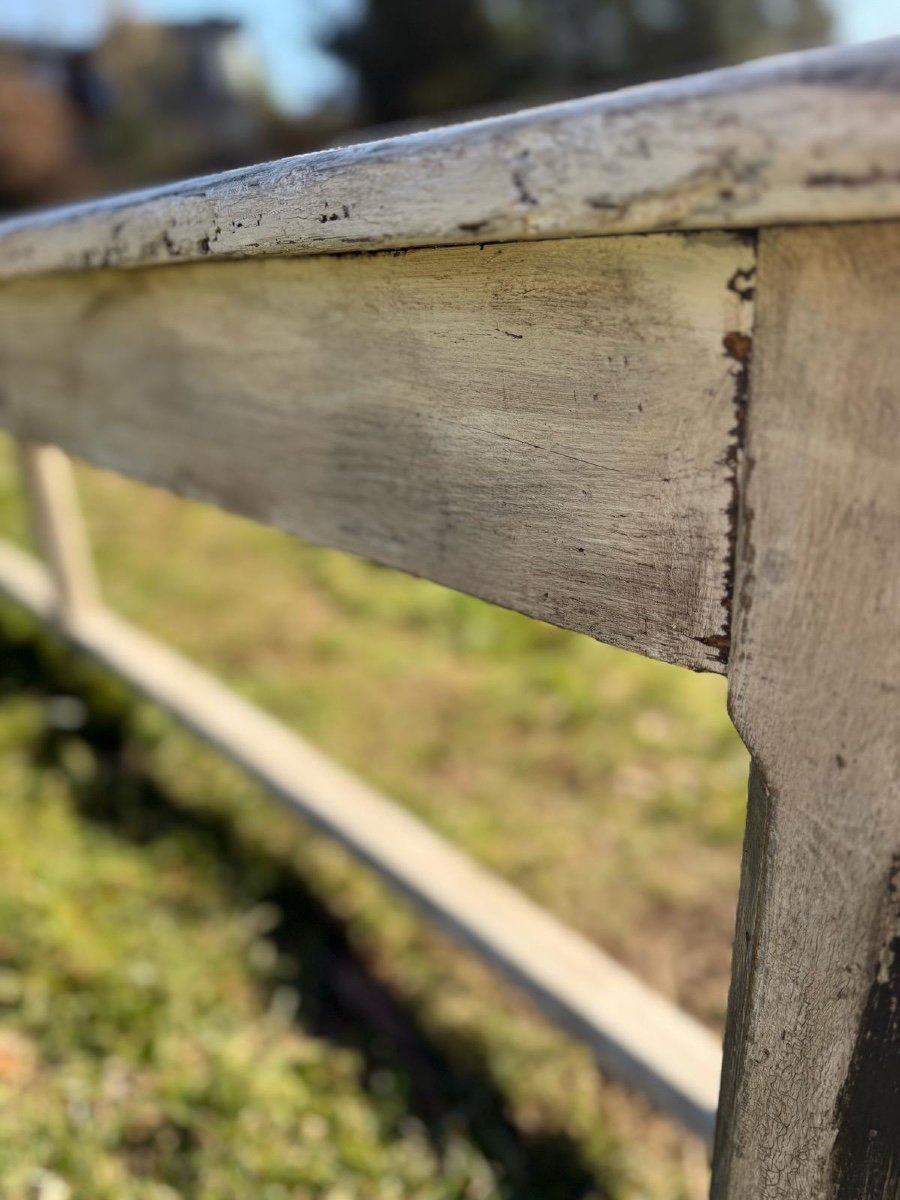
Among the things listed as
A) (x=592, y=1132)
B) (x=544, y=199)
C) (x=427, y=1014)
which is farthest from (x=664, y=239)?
(x=427, y=1014)

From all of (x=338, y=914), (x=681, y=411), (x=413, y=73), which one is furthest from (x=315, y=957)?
(x=413, y=73)

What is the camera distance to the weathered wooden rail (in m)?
0.48

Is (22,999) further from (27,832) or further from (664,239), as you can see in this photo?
(664,239)

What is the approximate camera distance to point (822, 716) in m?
0.57

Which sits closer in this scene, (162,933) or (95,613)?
(162,933)

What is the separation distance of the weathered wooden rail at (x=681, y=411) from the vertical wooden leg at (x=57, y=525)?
2115mm

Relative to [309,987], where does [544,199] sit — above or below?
above

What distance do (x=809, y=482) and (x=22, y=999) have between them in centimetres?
168

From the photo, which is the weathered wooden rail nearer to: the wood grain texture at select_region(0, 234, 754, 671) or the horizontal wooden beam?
the wood grain texture at select_region(0, 234, 754, 671)

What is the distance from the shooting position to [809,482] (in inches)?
21.0

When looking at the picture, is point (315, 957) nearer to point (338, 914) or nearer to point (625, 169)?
point (338, 914)

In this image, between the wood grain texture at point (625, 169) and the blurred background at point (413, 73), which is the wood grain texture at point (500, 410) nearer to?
the wood grain texture at point (625, 169)

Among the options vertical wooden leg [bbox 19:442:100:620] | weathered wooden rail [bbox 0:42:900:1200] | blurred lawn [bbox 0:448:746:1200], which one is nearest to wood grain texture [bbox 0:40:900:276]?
weathered wooden rail [bbox 0:42:900:1200]

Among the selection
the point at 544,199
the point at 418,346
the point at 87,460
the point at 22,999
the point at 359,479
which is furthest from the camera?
the point at 22,999
